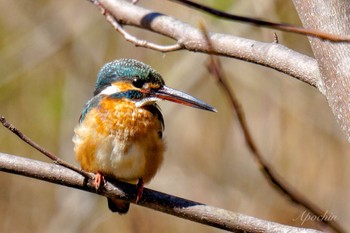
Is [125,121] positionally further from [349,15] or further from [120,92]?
[349,15]

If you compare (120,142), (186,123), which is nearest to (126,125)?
(120,142)

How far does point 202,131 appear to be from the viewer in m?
5.71

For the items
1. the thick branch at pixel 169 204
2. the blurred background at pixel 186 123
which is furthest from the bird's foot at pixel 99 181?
the blurred background at pixel 186 123

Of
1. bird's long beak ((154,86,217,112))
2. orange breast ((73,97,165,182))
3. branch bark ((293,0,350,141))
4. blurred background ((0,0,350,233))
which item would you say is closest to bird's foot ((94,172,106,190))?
orange breast ((73,97,165,182))

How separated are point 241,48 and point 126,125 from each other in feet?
2.77

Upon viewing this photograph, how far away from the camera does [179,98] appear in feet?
9.84

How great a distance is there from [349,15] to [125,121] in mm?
1296

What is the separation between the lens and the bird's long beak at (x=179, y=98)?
9.51 ft

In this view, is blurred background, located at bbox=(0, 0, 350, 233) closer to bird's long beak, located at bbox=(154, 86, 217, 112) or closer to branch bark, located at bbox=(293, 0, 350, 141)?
bird's long beak, located at bbox=(154, 86, 217, 112)

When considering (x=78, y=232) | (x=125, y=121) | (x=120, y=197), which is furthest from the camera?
(x=78, y=232)

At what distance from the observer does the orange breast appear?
115 inches

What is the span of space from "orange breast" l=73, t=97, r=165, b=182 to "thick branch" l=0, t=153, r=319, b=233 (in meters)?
0.50

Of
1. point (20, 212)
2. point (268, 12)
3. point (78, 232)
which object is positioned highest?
point (268, 12)

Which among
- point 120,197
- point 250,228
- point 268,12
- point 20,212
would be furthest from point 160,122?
point 20,212
